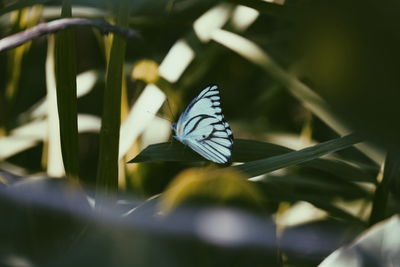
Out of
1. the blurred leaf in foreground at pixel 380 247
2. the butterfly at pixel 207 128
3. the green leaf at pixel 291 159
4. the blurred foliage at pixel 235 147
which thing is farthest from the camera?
the butterfly at pixel 207 128

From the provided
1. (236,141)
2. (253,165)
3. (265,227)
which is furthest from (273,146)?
(265,227)

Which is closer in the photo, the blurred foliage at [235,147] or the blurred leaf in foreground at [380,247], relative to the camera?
the blurred foliage at [235,147]

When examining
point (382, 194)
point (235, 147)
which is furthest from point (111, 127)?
point (382, 194)

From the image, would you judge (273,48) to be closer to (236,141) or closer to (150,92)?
(150,92)

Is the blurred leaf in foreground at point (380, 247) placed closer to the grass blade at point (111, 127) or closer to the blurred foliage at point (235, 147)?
the blurred foliage at point (235, 147)

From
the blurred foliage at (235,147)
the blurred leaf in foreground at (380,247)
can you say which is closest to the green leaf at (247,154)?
the blurred foliage at (235,147)

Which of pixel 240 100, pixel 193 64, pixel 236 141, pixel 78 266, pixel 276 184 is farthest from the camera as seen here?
pixel 240 100
